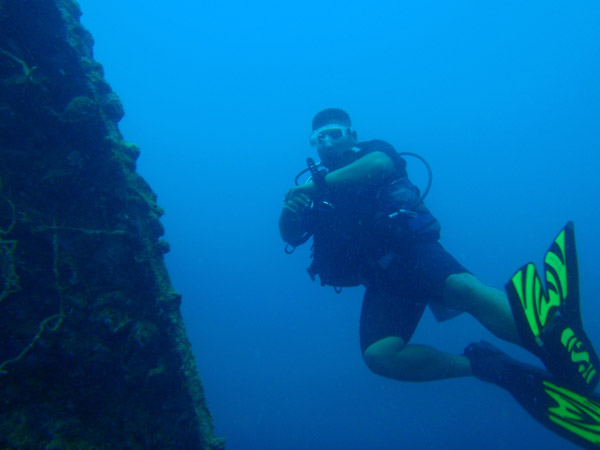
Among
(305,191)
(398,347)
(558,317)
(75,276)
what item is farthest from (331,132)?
(75,276)

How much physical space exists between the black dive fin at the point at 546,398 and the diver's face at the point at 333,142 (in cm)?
221

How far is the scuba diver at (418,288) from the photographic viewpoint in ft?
6.29

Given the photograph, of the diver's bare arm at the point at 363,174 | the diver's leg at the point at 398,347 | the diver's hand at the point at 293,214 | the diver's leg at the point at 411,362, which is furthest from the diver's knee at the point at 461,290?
the diver's hand at the point at 293,214

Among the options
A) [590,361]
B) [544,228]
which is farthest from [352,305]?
[590,361]

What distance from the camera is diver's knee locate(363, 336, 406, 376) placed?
2762 mm

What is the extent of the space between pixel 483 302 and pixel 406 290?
0.63m

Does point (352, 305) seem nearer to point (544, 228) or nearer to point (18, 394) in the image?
point (544, 228)

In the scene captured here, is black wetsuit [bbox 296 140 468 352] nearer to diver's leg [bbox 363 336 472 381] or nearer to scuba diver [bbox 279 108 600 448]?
scuba diver [bbox 279 108 600 448]

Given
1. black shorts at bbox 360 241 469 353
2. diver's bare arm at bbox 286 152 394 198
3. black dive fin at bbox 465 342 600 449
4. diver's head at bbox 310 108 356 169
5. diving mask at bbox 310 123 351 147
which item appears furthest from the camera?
diving mask at bbox 310 123 351 147

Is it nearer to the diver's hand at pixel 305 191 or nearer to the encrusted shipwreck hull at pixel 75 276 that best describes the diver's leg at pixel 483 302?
the diver's hand at pixel 305 191

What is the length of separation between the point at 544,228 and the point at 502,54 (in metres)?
37.7

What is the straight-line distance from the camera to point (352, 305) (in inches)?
1918

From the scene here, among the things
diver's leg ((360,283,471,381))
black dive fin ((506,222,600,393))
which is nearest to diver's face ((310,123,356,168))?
diver's leg ((360,283,471,381))

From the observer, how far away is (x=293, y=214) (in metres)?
3.32
